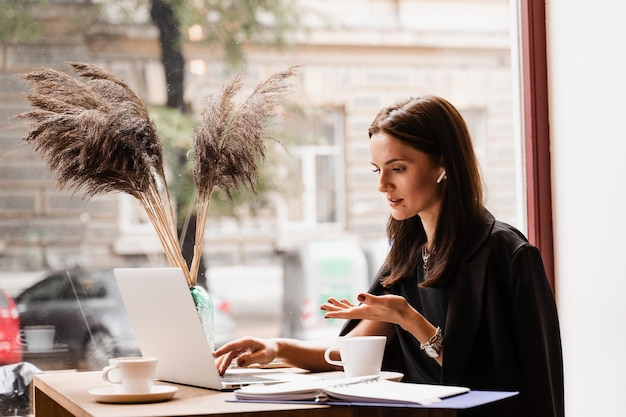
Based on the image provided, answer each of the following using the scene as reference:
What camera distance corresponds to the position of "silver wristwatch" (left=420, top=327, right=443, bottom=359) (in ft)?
6.32

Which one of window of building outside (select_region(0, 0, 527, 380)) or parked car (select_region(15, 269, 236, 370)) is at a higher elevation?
window of building outside (select_region(0, 0, 527, 380))

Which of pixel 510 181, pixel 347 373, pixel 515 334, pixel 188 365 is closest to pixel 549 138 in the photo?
pixel 510 181

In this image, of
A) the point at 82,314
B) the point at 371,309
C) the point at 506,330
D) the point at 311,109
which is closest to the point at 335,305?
the point at 371,309

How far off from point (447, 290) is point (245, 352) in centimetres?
48

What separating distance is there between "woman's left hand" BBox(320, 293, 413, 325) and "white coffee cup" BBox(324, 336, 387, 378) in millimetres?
46

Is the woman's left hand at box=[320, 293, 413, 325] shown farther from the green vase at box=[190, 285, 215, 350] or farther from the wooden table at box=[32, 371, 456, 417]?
the green vase at box=[190, 285, 215, 350]

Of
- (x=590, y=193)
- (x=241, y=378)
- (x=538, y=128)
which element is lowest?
(x=241, y=378)

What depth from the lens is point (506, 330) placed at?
1.92 metres

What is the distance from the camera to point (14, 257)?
2.66 m

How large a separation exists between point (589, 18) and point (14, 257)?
1.84m

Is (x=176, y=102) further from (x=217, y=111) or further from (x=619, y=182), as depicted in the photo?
(x=619, y=182)

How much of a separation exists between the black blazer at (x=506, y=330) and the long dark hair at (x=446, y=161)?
56 millimetres

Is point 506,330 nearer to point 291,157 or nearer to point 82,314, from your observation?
point 291,157

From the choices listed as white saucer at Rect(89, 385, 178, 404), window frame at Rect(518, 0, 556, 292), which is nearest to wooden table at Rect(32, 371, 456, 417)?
white saucer at Rect(89, 385, 178, 404)
